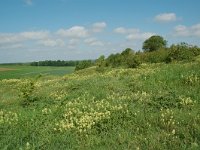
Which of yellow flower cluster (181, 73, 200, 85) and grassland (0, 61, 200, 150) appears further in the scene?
yellow flower cluster (181, 73, 200, 85)

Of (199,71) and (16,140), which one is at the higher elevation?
(199,71)

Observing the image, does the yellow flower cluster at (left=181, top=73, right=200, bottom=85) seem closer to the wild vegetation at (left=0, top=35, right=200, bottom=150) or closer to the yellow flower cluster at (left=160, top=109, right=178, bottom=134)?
the wild vegetation at (left=0, top=35, right=200, bottom=150)

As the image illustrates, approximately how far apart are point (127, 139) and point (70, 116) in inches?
94.4

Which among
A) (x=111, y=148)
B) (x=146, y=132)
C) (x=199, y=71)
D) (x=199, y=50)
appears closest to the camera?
(x=111, y=148)

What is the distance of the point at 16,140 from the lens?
7598 millimetres

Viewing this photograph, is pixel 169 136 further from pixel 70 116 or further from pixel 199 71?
pixel 199 71

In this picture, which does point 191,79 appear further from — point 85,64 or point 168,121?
point 85,64

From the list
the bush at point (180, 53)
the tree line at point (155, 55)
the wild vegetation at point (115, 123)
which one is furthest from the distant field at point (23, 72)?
the wild vegetation at point (115, 123)

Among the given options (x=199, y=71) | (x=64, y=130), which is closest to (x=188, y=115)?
(x=64, y=130)

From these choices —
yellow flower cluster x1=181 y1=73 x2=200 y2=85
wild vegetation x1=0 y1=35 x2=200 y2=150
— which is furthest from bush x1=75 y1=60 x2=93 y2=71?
wild vegetation x1=0 y1=35 x2=200 y2=150

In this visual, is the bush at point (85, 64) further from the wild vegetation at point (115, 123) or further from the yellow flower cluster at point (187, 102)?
the yellow flower cluster at point (187, 102)

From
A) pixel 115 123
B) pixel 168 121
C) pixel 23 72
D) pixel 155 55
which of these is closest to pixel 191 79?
pixel 168 121

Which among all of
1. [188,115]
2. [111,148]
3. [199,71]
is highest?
[199,71]

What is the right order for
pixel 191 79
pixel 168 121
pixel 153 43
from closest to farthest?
1. pixel 168 121
2. pixel 191 79
3. pixel 153 43
